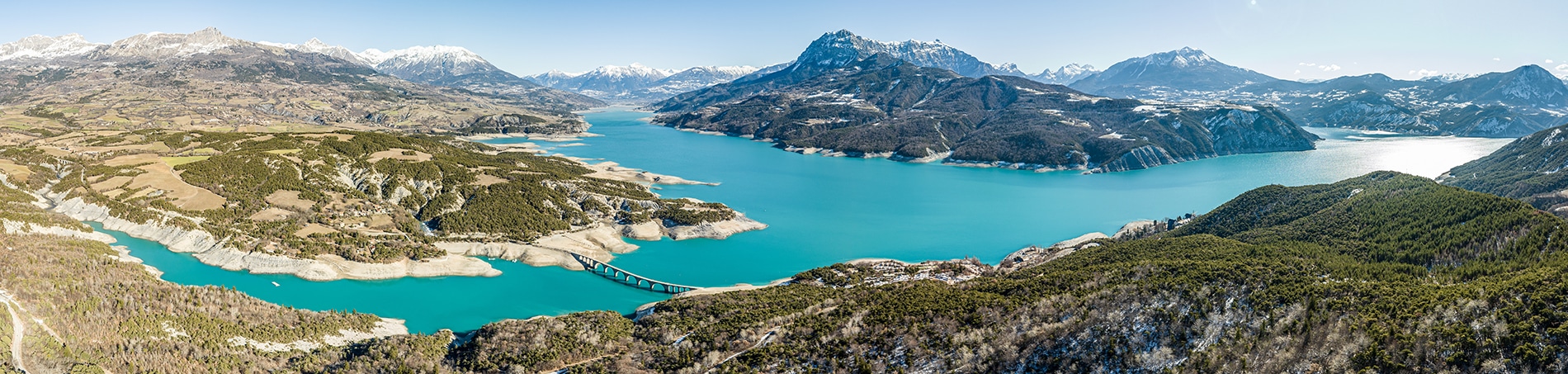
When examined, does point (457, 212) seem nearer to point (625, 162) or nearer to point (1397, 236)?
point (625, 162)

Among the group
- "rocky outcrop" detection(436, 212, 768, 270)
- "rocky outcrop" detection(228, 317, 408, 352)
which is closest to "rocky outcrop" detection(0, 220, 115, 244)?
"rocky outcrop" detection(436, 212, 768, 270)

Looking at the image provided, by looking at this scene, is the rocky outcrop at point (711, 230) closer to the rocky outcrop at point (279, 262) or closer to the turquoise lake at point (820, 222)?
the turquoise lake at point (820, 222)

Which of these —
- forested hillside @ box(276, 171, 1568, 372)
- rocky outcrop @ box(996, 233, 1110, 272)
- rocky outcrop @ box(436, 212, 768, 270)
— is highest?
forested hillside @ box(276, 171, 1568, 372)

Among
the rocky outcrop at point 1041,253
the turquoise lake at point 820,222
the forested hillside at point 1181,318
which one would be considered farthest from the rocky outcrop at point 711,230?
the rocky outcrop at point 1041,253

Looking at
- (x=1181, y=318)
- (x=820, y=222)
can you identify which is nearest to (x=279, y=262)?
(x=820, y=222)

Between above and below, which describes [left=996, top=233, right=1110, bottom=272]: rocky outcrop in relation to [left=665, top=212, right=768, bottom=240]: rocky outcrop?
above

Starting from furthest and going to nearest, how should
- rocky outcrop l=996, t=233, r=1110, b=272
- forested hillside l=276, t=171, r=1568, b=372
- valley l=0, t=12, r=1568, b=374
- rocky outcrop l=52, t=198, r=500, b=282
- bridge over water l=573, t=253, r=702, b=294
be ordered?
rocky outcrop l=996, t=233, r=1110, b=272
bridge over water l=573, t=253, r=702, b=294
rocky outcrop l=52, t=198, r=500, b=282
valley l=0, t=12, r=1568, b=374
forested hillside l=276, t=171, r=1568, b=372

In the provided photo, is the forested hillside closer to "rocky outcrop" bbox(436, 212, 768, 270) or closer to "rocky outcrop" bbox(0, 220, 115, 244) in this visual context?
"rocky outcrop" bbox(436, 212, 768, 270)

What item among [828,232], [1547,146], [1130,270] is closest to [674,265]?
[828,232]
